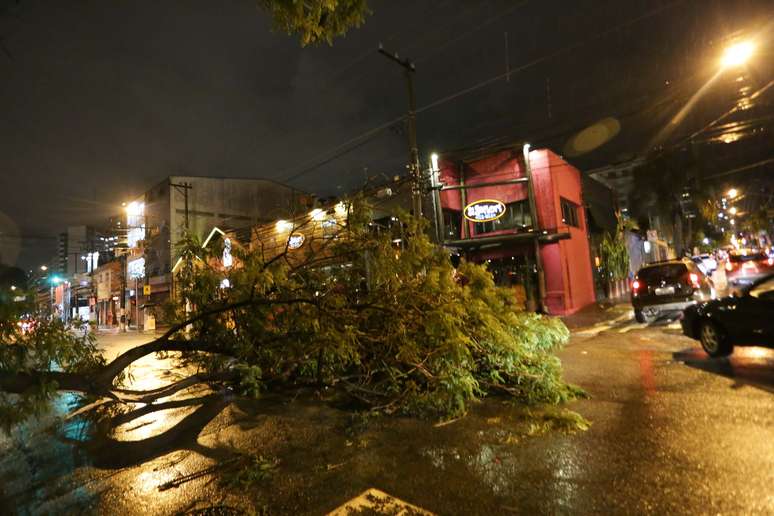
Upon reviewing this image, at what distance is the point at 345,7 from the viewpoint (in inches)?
145

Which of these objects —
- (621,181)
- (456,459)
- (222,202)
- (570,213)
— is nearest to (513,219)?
(570,213)

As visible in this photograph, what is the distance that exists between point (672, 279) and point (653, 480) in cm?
978

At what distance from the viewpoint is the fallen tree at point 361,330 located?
17.3 feet

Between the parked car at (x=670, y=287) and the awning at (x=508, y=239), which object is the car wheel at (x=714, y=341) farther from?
the awning at (x=508, y=239)

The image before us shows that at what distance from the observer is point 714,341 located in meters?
7.03

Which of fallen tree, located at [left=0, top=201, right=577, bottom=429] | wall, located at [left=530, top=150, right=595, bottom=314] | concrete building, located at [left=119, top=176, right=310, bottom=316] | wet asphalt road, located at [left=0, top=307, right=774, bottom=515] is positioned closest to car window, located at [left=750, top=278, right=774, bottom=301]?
wet asphalt road, located at [left=0, top=307, right=774, bottom=515]

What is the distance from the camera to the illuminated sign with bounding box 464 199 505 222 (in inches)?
671

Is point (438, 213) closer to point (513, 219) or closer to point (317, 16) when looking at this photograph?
point (513, 219)

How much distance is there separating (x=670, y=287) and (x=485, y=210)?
7596 mm

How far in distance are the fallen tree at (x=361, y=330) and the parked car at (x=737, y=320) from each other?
2.67m

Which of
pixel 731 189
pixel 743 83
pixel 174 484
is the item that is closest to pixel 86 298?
pixel 174 484

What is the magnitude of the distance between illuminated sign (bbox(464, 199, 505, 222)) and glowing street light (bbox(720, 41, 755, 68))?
857 centimetres

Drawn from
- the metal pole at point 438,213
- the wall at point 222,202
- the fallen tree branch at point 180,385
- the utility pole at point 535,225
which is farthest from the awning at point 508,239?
the wall at point 222,202

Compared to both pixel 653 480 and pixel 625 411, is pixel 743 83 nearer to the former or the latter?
pixel 625 411
